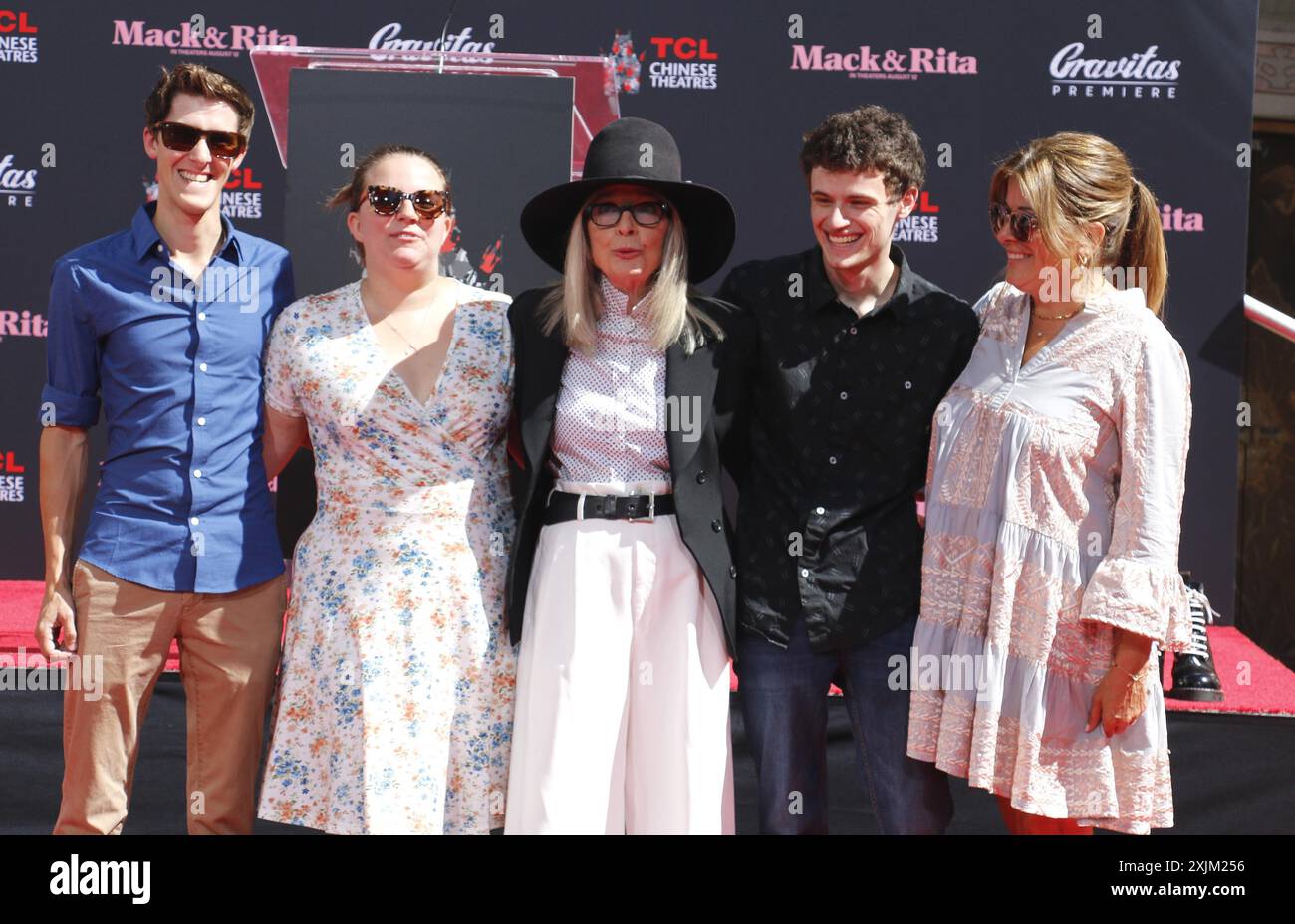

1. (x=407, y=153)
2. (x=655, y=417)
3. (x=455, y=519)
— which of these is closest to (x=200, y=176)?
(x=407, y=153)

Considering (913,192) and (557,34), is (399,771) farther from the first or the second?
(557,34)

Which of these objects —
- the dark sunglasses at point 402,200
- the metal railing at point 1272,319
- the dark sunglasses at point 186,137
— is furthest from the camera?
the metal railing at point 1272,319

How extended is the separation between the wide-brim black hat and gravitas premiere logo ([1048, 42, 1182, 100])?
2.43 m

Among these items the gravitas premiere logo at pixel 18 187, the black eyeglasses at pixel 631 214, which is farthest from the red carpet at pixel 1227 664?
the black eyeglasses at pixel 631 214

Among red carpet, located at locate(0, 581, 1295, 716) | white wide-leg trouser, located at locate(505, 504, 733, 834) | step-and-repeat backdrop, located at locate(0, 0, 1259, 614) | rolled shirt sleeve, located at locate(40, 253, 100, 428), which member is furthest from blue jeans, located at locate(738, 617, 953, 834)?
step-and-repeat backdrop, located at locate(0, 0, 1259, 614)

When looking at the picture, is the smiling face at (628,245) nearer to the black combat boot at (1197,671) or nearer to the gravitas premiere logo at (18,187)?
the black combat boot at (1197,671)

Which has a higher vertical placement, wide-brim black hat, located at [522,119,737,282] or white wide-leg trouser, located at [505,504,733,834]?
wide-brim black hat, located at [522,119,737,282]

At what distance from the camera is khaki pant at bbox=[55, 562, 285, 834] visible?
280 cm

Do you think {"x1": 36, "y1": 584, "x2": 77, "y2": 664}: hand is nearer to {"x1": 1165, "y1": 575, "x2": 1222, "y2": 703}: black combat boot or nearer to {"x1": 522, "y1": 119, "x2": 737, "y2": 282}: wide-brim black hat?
{"x1": 522, "y1": 119, "x2": 737, "y2": 282}: wide-brim black hat

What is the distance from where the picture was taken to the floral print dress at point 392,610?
263cm

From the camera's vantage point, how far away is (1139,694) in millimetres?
2529

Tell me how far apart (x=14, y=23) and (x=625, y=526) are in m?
3.42

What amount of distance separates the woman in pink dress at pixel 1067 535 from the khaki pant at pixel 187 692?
1.41 m

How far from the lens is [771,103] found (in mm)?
4754
